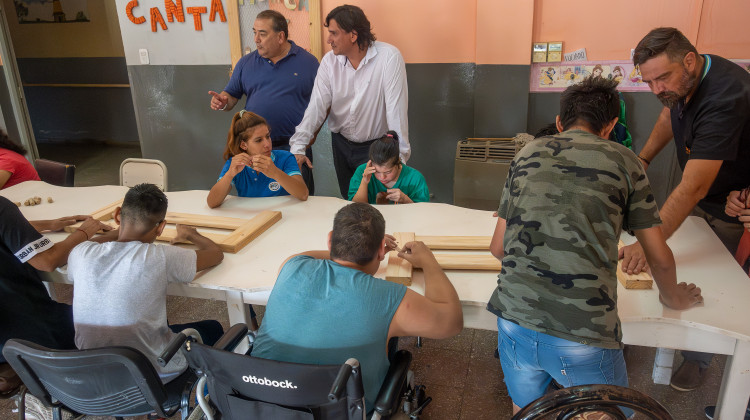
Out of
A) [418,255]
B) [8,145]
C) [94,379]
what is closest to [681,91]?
[418,255]

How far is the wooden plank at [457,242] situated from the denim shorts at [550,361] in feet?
1.98

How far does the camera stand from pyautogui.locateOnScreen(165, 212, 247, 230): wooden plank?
8.66 feet

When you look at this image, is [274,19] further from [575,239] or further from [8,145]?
[575,239]

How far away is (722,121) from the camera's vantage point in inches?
85.3

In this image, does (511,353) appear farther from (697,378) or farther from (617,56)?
(617,56)

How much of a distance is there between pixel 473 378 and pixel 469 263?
0.87 meters

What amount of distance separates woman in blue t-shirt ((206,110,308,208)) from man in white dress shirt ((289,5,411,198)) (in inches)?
20.0

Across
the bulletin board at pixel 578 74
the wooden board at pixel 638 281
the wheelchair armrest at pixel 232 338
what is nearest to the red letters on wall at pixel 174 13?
the bulletin board at pixel 578 74

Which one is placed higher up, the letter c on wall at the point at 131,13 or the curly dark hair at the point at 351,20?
the letter c on wall at the point at 131,13

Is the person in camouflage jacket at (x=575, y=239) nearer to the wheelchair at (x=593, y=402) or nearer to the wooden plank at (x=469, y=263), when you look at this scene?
the wheelchair at (x=593, y=402)

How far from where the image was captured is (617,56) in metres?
4.13

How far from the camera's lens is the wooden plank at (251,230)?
2.39 metres

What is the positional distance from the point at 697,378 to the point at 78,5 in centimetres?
835

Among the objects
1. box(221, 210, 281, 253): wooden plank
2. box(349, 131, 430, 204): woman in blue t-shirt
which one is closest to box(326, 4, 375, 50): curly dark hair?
box(349, 131, 430, 204): woman in blue t-shirt
